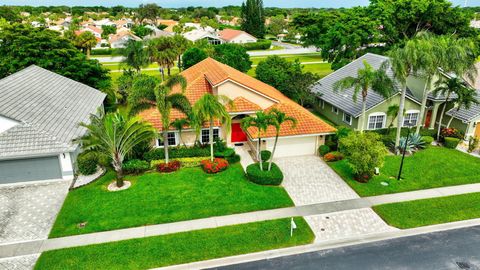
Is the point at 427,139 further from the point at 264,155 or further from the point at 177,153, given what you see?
the point at 177,153

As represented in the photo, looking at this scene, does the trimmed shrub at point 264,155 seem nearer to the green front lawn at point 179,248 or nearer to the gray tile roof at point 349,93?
the green front lawn at point 179,248

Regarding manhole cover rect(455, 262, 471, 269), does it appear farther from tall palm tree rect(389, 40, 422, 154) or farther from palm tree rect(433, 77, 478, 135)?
palm tree rect(433, 77, 478, 135)

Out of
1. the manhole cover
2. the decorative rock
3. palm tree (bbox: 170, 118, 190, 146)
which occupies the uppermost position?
palm tree (bbox: 170, 118, 190, 146)

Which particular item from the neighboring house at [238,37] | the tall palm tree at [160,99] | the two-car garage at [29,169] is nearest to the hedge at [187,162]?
the tall palm tree at [160,99]

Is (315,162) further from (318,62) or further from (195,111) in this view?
(318,62)

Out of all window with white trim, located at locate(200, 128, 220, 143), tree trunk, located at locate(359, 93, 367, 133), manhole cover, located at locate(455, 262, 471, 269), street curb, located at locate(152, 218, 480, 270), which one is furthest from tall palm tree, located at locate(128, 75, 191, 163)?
manhole cover, located at locate(455, 262, 471, 269)

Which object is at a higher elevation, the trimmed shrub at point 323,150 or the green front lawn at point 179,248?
the trimmed shrub at point 323,150
